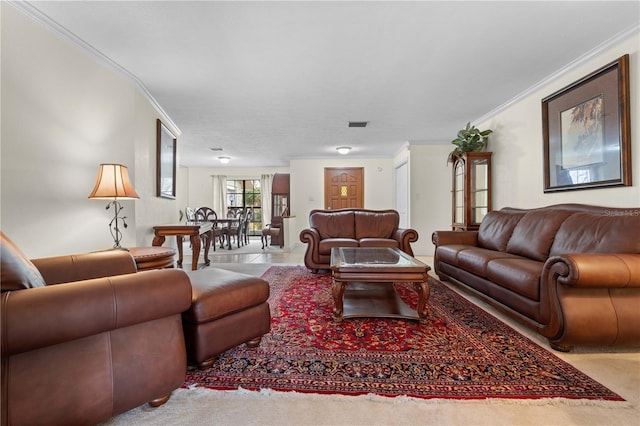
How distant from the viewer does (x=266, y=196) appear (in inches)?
364

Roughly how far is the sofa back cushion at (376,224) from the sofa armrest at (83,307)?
11.7 ft

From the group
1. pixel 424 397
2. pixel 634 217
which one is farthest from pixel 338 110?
pixel 424 397

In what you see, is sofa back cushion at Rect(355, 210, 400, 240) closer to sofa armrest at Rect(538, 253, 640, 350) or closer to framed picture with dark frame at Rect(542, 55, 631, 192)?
framed picture with dark frame at Rect(542, 55, 631, 192)

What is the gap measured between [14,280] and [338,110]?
3.78 m

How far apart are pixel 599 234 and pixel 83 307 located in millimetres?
3230

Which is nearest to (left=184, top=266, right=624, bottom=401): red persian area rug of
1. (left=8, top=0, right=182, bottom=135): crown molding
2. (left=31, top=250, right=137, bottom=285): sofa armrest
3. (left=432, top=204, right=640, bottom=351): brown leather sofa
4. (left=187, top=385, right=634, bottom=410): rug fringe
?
(left=187, top=385, right=634, bottom=410): rug fringe

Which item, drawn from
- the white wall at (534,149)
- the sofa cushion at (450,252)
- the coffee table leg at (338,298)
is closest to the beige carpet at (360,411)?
the coffee table leg at (338,298)

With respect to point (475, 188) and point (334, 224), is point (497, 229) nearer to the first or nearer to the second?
point (475, 188)

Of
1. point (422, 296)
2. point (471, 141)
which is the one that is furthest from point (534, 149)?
point (422, 296)

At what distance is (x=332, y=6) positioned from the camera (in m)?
1.95

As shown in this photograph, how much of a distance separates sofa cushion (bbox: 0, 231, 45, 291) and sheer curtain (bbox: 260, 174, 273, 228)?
8.14m

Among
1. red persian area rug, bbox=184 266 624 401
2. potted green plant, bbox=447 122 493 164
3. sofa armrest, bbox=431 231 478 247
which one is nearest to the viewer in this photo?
red persian area rug, bbox=184 266 624 401

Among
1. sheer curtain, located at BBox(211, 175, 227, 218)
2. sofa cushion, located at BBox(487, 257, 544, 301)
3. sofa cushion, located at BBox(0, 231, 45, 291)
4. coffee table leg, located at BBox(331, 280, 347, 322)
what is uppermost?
sheer curtain, located at BBox(211, 175, 227, 218)

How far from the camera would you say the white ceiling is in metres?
2.01
